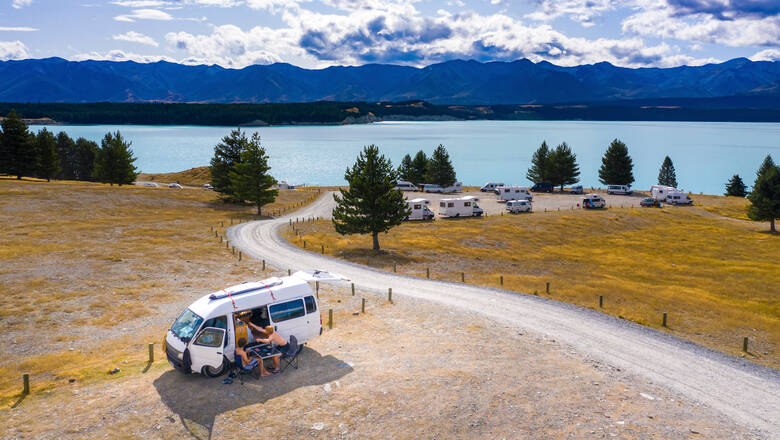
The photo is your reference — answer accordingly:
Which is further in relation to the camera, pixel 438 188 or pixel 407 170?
pixel 407 170

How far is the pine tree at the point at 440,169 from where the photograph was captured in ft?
330

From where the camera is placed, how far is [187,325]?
1766 cm

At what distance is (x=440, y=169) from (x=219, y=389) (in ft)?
287

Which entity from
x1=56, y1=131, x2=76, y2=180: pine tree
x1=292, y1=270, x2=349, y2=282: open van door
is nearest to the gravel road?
x1=292, y1=270, x2=349, y2=282: open van door

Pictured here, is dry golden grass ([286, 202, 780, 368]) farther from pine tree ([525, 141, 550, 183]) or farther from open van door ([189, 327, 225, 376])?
pine tree ([525, 141, 550, 183])

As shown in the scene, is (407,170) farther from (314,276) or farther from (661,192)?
(314,276)

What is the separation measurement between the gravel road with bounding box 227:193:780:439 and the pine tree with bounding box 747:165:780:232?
56.3 metres

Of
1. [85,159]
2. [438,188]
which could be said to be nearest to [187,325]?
[438,188]

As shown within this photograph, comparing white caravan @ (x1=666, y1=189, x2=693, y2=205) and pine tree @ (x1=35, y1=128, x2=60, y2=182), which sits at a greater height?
pine tree @ (x1=35, y1=128, x2=60, y2=182)

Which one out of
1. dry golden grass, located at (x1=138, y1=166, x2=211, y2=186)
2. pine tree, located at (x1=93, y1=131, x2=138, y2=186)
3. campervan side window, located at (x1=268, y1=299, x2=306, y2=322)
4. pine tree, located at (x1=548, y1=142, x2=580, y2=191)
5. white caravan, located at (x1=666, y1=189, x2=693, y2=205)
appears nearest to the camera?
campervan side window, located at (x1=268, y1=299, x2=306, y2=322)

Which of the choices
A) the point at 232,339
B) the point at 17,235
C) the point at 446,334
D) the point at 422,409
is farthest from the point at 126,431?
the point at 17,235

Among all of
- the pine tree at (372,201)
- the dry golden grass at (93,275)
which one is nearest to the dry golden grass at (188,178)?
the dry golden grass at (93,275)

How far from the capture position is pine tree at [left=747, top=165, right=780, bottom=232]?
65.6m

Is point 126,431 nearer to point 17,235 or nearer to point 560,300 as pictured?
point 560,300
